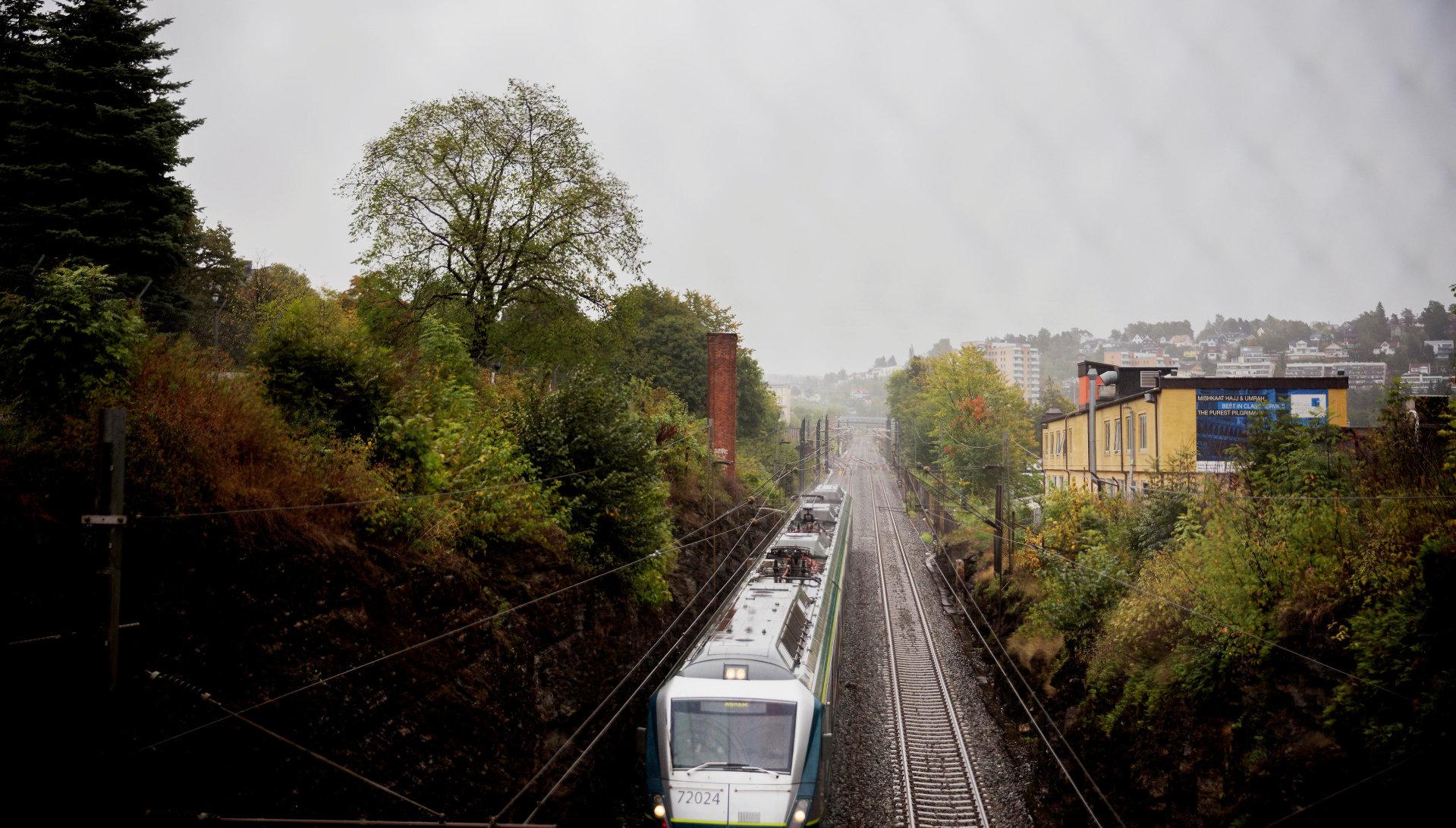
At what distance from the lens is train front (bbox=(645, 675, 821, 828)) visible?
9336mm

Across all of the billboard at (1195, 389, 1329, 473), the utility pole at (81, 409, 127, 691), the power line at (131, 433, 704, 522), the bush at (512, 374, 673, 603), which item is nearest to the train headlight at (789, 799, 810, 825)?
the power line at (131, 433, 704, 522)

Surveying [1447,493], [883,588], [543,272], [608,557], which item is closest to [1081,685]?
[1447,493]

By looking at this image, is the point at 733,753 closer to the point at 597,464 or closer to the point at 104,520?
the point at 104,520

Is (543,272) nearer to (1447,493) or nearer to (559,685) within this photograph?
(559,685)

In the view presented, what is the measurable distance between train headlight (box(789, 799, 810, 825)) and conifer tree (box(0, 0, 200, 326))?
46.3 feet

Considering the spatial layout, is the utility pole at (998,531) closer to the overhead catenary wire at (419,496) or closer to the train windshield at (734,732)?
the overhead catenary wire at (419,496)

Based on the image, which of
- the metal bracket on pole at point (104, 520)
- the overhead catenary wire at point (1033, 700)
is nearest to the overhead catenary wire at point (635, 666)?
the metal bracket on pole at point (104, 520)

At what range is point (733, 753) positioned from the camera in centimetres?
990

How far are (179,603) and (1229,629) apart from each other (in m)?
13.0

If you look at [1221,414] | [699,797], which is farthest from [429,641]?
[1221,414]

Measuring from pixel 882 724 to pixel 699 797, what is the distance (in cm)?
864

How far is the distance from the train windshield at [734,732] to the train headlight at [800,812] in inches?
15.6

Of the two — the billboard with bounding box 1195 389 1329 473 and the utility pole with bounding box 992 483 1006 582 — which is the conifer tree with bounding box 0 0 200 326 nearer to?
the utility pole with bounding box 992 483 1006 582

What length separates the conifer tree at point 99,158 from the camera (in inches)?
557
